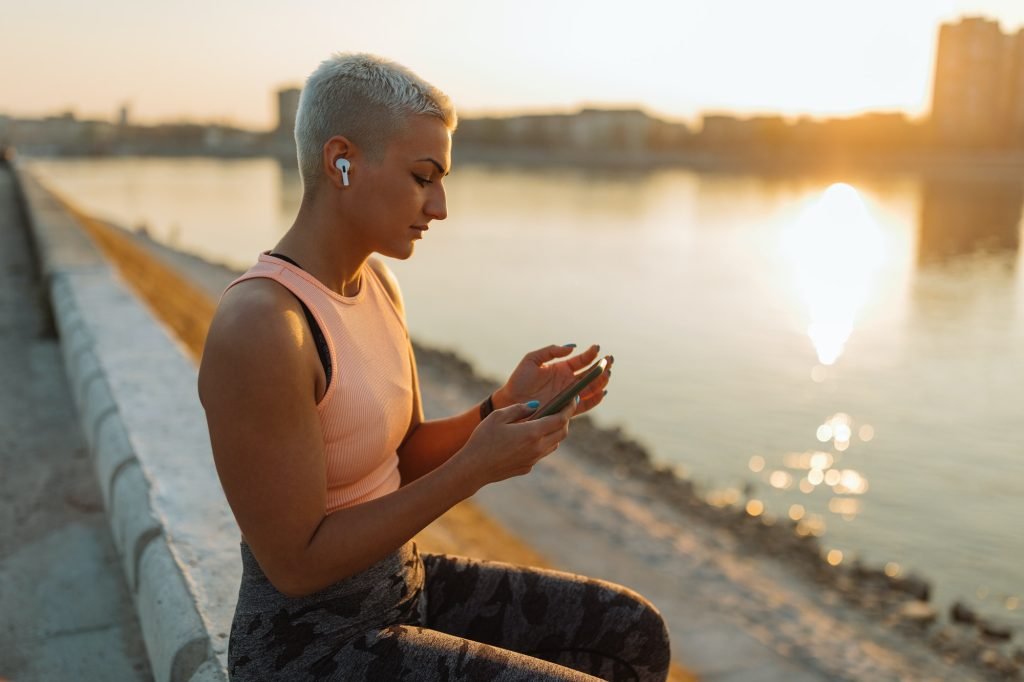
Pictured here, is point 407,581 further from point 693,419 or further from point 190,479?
point 693,419

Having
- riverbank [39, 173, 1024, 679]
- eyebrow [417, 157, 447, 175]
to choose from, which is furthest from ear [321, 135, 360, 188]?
riverbank [39, 173, 1024, 679]

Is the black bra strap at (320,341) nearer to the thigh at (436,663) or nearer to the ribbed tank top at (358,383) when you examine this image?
the ribbed tank top at (358,383)

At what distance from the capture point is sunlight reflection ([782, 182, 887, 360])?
19938 millimetres

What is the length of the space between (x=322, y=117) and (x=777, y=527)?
7.69 meters

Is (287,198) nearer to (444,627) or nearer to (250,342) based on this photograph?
(444,627)

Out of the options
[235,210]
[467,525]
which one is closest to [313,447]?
[467,525]

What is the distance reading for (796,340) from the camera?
18656 millimetres

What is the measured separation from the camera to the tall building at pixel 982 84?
97.1 metres

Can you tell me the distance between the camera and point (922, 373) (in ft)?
52.3

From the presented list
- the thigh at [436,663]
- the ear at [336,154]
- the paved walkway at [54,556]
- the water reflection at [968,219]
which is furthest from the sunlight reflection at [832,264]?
the ear at [336,154]

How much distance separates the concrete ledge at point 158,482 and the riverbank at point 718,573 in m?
2.50

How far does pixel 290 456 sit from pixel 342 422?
0.15 m

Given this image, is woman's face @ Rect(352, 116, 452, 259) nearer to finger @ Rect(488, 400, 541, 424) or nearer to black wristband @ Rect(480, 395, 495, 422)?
finger @ Rect(488, 400, 541, 424)

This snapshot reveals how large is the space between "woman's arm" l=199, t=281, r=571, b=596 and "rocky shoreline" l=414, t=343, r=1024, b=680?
18.3ft
